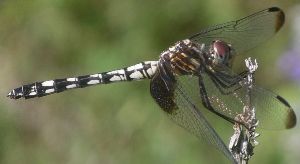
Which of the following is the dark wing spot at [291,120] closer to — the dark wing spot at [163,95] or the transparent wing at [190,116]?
the transparent wing at [190,116]

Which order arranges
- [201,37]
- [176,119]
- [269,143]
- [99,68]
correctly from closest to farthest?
[176,119]
[201,37]
[269,143]
[99,68]

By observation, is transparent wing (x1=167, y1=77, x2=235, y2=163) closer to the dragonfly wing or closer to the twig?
the dragonfly wing

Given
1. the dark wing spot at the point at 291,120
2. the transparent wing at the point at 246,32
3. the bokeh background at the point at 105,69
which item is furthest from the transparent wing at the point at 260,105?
the bokeh background at the point at 105,69

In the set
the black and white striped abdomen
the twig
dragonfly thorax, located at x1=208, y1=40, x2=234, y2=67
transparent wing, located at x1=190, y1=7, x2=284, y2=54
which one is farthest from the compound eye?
the twig

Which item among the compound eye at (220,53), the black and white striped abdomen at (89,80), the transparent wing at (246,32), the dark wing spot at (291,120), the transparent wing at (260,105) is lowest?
the dark wing spot at (291,120)

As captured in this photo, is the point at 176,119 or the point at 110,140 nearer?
the point at 176,119

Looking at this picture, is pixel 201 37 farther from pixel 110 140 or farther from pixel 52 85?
pixel 110 140

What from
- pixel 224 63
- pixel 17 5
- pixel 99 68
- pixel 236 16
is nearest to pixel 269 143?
pixel 236 16

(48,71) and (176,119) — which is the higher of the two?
(48,71)
